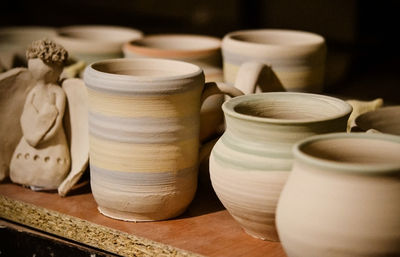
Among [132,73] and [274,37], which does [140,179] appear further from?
[274,37]

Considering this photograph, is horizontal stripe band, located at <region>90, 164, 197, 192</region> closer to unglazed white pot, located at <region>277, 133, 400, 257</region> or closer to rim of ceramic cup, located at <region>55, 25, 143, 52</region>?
unglazed white pot, located at <region>277, 133, 400, 257</region>

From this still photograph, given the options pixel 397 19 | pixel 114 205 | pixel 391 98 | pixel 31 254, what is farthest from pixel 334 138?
pixel 397 19

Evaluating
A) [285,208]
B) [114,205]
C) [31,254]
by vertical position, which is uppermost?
[285,208]

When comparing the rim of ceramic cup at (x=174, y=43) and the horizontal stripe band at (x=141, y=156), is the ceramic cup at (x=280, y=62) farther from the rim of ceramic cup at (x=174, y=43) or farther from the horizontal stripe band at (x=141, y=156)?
the horizontal stripe band at (x=141, y=156)

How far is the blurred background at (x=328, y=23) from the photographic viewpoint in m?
2.23

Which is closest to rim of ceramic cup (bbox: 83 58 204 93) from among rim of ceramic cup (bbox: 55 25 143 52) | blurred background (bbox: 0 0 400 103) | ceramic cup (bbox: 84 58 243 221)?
ceramic cup (bbox: 84 58 243 221)

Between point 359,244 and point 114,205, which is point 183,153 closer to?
point 114,205

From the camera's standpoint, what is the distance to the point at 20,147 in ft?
4.03

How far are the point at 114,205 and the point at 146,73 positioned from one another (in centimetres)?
24

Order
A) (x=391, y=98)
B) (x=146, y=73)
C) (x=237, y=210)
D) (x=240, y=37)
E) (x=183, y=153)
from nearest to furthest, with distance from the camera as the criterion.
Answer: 1. (x=237, y=210)
2. (x=183, y=153)
3. (x=146, y=73)
4. (x=240, y=37)
5. (x=391, y=98)

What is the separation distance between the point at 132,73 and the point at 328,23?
132cm

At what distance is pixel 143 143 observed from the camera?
103 cm

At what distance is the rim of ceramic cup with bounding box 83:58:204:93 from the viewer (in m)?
1.00

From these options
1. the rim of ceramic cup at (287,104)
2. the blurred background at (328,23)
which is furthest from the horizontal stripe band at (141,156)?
the blurred background at (328,23)
